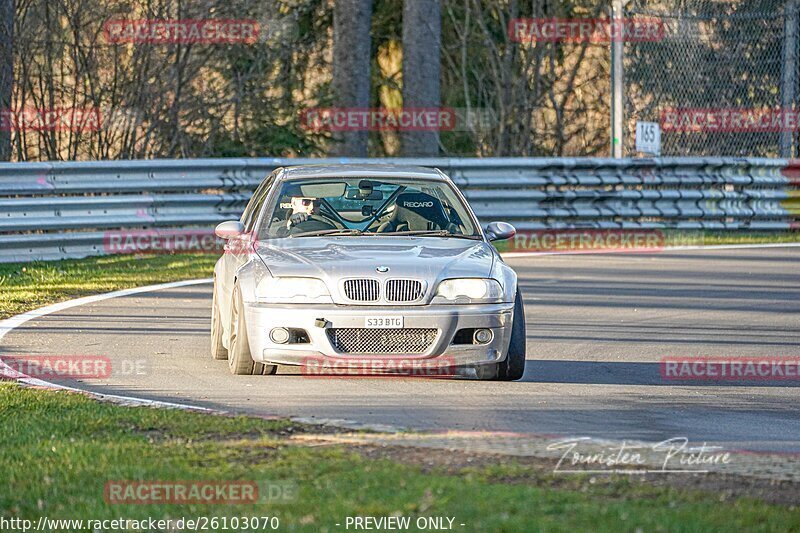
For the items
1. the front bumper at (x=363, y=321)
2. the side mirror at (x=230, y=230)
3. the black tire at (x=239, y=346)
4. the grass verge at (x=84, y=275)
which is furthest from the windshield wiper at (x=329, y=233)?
the grass verge at (x=84, y=275)

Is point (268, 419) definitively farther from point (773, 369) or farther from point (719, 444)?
point (773, 369)

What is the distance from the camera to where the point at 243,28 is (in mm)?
24000

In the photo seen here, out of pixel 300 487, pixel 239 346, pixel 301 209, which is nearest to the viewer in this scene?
pixel 300 487

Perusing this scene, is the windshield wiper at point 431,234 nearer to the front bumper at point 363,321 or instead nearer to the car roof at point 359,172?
the car roof at point 359,172

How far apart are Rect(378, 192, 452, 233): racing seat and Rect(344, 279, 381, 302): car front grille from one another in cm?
114

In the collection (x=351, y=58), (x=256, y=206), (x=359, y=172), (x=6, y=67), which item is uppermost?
(x=351, y=58)

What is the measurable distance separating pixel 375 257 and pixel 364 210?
1.13 metres

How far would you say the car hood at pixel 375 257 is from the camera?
9062mm

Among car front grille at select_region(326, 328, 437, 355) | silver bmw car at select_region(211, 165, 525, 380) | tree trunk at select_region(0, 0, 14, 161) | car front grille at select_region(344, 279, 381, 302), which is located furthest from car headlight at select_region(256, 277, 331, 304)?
tree trunk at select_region(0, 0, 14, 161)

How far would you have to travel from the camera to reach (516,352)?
9234 millimetres

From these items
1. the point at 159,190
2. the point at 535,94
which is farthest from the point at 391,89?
the point at 159,190

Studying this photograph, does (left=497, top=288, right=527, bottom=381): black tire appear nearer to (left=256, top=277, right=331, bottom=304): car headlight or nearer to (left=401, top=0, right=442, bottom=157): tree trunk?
(left=256, top=277, right=331, bottom=304): car headlight

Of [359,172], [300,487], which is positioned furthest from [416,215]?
[300,487]

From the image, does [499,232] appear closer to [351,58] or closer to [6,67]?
[6,67]
